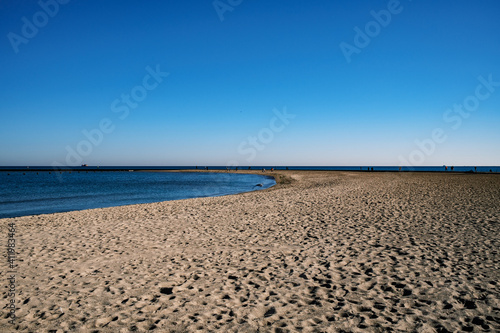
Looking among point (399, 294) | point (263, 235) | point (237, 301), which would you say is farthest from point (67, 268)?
point (399, 294)

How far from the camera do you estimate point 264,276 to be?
233 inches

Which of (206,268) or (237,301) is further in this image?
(206,268)

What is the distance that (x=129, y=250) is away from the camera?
26.3 ft

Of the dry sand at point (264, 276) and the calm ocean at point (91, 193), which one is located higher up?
the dry sand at point (264, 276)

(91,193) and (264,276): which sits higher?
(264,276)

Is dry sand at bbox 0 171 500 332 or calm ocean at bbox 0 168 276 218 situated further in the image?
calm ocean at bbox 0 168 276 218

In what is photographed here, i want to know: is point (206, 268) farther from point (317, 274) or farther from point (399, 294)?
point (399, 294)

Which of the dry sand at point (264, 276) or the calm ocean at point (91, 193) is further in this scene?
the calm ocean at point (91, 193)

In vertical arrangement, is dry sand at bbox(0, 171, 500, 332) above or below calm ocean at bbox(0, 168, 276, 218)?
above

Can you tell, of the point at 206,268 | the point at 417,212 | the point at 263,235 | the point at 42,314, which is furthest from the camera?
the point at 417,212

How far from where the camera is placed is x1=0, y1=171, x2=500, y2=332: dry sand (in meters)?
4.29

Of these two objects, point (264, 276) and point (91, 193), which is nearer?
point (264, 276)

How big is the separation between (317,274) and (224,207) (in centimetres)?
1034

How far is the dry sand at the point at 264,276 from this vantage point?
4.29 meters
